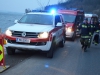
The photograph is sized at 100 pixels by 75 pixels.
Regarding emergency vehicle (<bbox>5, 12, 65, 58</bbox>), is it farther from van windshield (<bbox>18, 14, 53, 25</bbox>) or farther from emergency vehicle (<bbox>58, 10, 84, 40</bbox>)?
emergency vehicle (<bbox>58, 10, 84, 40</bbox>)

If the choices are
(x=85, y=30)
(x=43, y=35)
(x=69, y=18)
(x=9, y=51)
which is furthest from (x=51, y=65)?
(x=69, y=18)

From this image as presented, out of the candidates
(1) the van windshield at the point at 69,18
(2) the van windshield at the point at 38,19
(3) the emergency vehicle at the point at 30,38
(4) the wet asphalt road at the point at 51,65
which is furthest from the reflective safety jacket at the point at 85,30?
(1) the van windshield at the point at 69,18

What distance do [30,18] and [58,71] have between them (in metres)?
4.09

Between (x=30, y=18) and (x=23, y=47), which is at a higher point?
(x=30, y=18)

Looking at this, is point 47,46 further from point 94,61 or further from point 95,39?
point 95,39

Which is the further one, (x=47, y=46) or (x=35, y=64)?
(x=47, y=46)

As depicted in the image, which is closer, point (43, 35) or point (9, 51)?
point (43, 35)

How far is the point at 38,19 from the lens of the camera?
11.2m

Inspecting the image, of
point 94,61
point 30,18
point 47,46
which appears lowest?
point 94,61

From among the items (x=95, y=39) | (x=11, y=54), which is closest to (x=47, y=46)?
(x=11, y=54)

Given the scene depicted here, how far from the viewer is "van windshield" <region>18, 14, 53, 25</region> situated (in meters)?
11.0

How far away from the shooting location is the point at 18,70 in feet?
25.6

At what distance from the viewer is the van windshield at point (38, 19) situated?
11.0 metres

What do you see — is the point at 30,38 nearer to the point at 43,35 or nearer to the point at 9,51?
the point at 43,35
